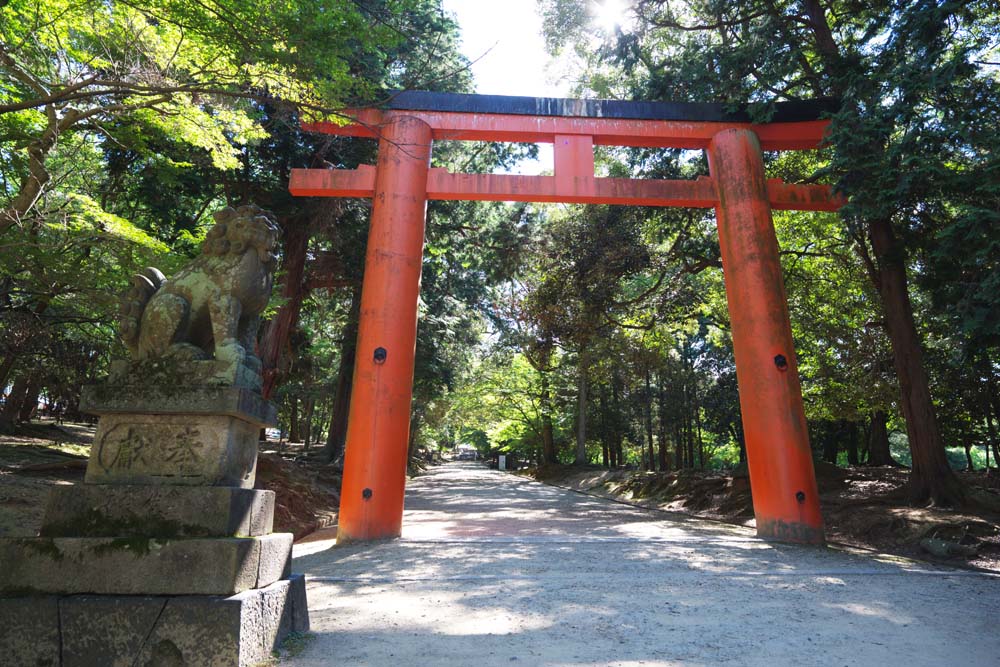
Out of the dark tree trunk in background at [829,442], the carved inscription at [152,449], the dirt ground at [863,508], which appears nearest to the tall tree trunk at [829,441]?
the dark tree trunk in background at [829,442]

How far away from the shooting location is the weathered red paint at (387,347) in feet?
21.1

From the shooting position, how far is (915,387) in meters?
8.11

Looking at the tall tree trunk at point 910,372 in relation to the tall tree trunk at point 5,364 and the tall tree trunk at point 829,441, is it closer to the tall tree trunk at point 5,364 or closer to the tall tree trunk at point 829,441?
the tall tree trunk at point 829,441

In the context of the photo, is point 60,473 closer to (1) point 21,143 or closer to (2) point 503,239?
(1) point 21,143

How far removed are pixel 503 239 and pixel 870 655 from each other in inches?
428

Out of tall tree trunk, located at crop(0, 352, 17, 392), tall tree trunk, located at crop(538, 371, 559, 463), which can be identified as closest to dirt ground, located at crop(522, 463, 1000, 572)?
tall tree trunk, located at crop(538, 371, 559, 463)

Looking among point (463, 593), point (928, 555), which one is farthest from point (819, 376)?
point (463, 593)

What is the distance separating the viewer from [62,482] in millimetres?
7594

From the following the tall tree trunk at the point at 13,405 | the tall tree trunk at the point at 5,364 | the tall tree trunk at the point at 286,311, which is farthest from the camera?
the tall tree trunk at the point at 13,405

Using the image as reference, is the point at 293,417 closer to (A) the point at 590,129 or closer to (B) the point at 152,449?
(A) the point at 590,129

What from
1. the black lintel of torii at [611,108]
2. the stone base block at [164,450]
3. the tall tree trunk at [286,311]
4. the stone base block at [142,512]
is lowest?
the stone base block at [142,512]

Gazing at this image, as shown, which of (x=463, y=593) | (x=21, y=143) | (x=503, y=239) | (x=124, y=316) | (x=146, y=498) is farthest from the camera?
(x=503, y=239)

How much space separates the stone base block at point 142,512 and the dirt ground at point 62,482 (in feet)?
12.6

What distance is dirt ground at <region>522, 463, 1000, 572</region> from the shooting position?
6.52m
